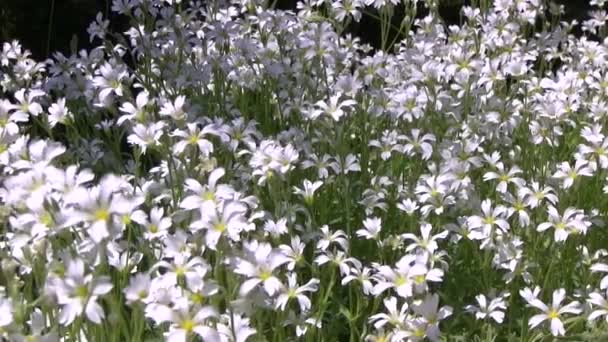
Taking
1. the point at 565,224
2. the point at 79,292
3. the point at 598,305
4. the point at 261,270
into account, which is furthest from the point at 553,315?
the point at 79,292

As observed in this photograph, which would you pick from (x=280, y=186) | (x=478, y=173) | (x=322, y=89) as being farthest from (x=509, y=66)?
(x=280, y=186)

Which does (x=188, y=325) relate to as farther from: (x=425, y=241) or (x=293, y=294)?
(x=425, y=241)

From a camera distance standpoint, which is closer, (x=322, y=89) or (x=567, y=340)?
(x=567, y=340)

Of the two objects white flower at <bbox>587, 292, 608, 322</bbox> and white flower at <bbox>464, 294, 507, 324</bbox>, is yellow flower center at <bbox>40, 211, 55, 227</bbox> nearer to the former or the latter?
white flower at <bbox>464, 294, 507, 324</bbox>

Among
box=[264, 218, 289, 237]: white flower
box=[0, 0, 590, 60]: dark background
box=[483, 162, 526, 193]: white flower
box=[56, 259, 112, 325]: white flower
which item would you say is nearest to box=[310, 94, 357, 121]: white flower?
box=[483, 162, 526, 193]: white flower

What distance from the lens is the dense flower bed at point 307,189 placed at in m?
1.80

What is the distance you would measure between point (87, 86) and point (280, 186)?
1038 millimetres

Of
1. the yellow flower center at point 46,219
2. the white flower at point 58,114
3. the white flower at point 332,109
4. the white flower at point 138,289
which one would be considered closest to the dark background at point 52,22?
the white flower at point 58,114

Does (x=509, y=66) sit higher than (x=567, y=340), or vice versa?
(x=509, y=66)

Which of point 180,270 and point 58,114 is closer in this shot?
point 180,270

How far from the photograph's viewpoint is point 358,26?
16.9ft

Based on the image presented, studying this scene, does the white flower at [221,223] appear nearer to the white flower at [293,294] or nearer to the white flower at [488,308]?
the white flower at [293,294]

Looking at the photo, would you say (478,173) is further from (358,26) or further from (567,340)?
(358,26)

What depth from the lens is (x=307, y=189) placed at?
2.45 meters
